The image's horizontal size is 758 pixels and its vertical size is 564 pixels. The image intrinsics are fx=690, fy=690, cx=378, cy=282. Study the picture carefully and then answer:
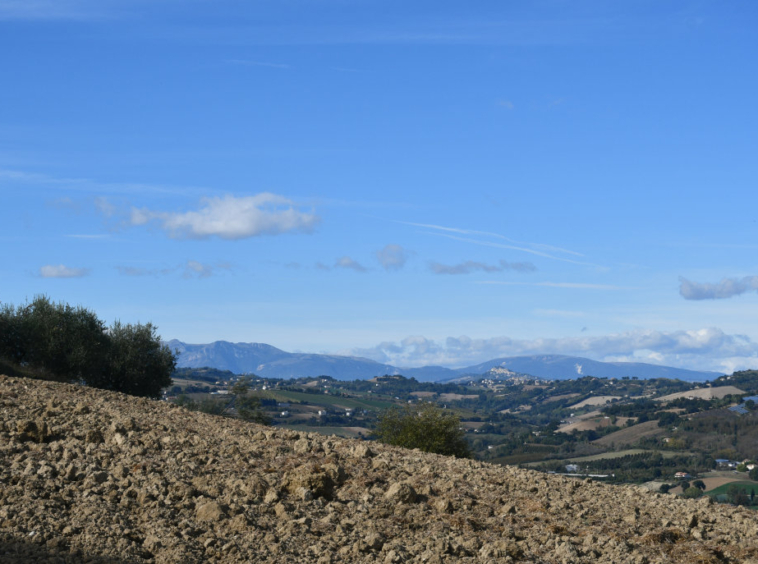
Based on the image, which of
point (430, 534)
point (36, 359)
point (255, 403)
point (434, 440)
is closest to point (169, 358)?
point (36, 359)

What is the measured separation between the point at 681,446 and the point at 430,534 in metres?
180

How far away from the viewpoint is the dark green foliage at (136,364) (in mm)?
44938

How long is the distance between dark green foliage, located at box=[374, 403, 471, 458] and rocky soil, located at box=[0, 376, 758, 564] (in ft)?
74.3

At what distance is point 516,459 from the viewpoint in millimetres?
158500

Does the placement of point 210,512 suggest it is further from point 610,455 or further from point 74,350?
point 610,455

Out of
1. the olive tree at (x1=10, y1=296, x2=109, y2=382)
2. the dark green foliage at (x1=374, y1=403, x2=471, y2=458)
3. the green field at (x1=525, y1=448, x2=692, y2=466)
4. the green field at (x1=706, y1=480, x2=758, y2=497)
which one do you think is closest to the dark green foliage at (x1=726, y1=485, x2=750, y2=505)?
the green field at (x1=706, y1=480, x2=758, y2=497)

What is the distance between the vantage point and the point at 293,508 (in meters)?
12.3

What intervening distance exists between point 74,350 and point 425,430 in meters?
21.8

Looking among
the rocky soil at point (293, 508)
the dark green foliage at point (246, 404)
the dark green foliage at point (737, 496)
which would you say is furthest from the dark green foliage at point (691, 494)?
the dark green foliage at point (246, 404)

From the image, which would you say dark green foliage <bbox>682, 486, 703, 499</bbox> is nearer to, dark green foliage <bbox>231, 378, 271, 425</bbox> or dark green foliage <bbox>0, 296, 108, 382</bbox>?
dark green foliage <bbox>0, 296, 108, 382</bbox>

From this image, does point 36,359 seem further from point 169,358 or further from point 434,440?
point 434,440

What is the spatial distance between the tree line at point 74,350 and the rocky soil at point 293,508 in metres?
27.3

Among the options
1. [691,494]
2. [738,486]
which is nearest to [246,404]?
[691,494]

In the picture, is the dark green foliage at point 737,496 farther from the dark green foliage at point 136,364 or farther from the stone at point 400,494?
the stone at point 400,494
